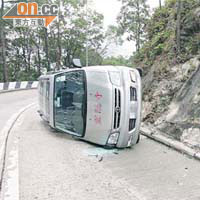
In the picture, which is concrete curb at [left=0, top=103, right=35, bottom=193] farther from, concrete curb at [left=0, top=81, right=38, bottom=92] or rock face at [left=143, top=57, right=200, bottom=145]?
concrete curb at [left=0, top=81, right=38, bottom=92]

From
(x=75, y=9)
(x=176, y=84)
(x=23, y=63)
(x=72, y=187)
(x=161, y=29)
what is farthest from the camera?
(x=23, y=63)

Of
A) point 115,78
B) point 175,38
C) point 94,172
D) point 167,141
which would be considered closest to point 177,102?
point 167,141

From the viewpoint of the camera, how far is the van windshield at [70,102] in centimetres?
→ 567

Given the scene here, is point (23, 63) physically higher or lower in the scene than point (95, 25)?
lower

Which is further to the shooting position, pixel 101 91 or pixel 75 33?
pixel 75 33

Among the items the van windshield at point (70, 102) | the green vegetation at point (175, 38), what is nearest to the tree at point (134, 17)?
the green vegetation at point (175, 38)

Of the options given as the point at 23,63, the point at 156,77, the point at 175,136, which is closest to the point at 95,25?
the point at 23,63

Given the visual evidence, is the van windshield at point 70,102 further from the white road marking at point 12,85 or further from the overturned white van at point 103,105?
the white road marking at point 12,85

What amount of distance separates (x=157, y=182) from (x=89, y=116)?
2239 mm

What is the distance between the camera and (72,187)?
3570 millimetres

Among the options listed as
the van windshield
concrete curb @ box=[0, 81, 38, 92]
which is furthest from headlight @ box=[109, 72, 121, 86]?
concrete curb @ box=[0, 81, 38, 92]

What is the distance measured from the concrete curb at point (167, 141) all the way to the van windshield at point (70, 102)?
1.81 m

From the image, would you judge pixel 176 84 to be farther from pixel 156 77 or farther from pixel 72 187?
pixel 72 187

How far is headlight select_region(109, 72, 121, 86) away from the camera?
208 inches
